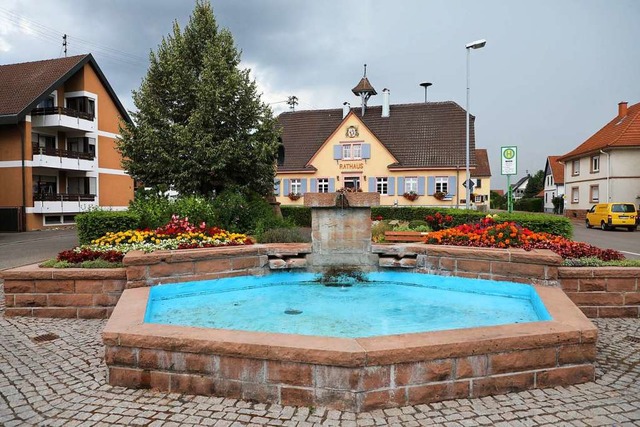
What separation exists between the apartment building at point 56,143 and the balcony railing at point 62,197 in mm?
58

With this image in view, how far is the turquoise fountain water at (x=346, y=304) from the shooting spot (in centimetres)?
Answer: 552

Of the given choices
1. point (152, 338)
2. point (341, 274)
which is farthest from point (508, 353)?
point (341, 274)

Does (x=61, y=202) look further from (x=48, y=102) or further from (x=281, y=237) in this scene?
(x=281, y=237)

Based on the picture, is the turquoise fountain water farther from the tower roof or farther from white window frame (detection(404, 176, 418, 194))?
the tower roof

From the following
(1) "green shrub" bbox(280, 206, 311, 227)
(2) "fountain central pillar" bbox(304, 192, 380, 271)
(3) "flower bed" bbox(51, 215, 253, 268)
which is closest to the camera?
(3) "flower bed" bbox(51, 215, 253, 268)

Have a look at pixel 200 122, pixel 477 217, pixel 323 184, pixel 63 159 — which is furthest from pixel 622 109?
pixel 63 159

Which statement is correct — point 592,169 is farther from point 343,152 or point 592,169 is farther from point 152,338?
point 152,338

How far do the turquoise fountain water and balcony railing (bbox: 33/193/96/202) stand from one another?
26097mm

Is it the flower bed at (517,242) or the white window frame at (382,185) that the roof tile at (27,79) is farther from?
the flower bed at (517,242)

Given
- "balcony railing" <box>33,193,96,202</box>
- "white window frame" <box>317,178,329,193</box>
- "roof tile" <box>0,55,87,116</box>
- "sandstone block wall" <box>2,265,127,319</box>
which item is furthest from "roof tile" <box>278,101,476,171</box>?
"sandstone block wall" <box>2,265,127,319</box>

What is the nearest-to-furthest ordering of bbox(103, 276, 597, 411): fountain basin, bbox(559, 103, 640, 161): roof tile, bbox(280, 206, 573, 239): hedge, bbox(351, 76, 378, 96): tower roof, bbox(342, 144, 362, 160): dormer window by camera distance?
bbox(103, 276, 597, 411): fountain basin → bbox(280, 206, 573, 239): hedge → bbox(559, 103, 640, 161): roof tile → bbox(342, 144, 362, 160): dormer window → bbox(351, 76, 378, 96): tower roof

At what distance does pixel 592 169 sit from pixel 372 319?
42.1m

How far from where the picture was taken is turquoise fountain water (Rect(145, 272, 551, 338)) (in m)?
5.52

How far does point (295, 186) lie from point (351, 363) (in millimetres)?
38793
